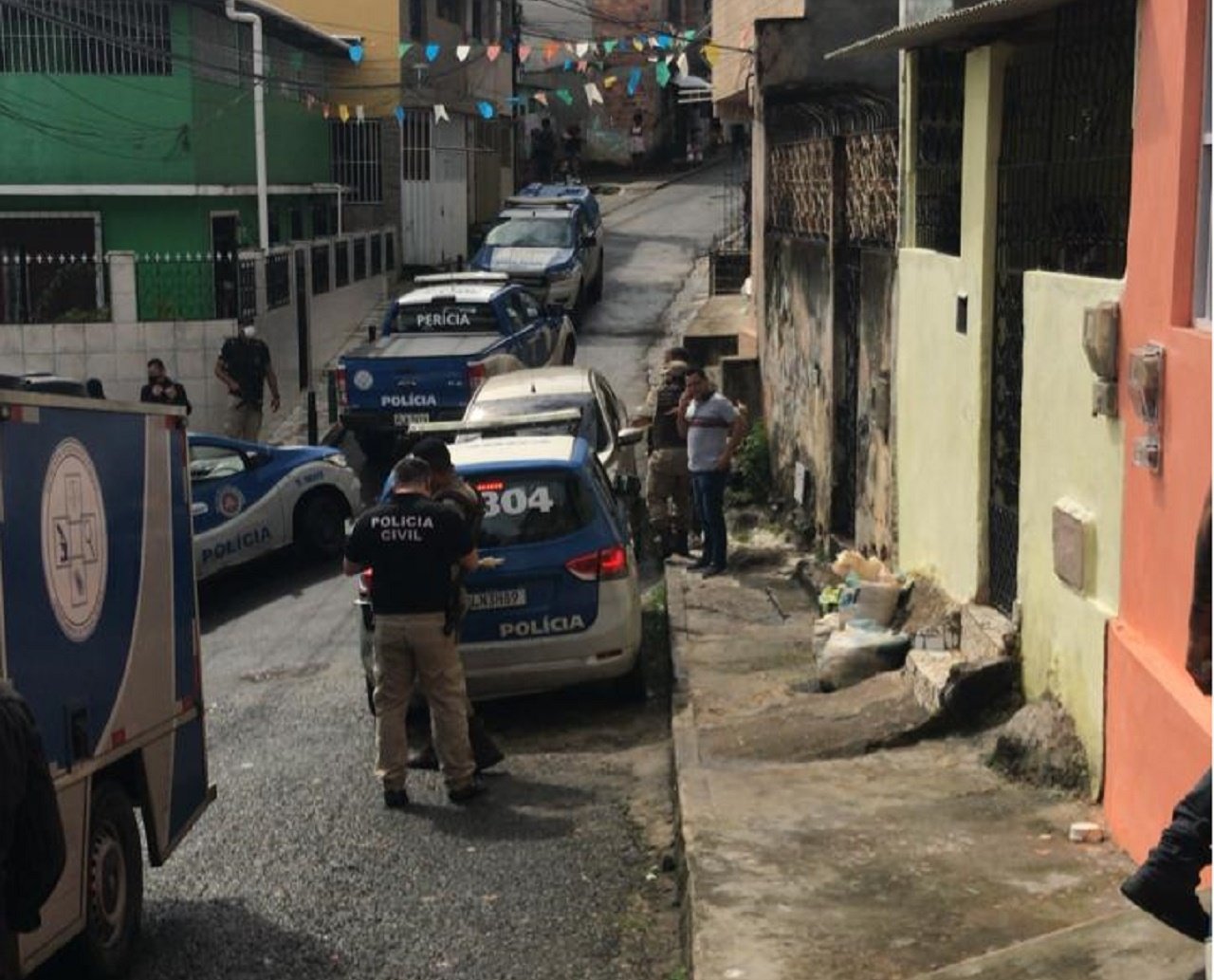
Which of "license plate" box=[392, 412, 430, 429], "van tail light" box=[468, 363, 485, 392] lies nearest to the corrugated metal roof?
"van tail light" box=[468, 363, 485, 392]

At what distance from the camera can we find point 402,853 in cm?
854

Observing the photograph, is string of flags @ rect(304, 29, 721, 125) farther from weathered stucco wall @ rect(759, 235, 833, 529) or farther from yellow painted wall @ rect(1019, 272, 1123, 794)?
yellow painted wall @ rect(1019, 272, 1123, 794)

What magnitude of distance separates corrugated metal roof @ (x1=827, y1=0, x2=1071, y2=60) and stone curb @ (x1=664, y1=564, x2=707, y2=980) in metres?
3.89

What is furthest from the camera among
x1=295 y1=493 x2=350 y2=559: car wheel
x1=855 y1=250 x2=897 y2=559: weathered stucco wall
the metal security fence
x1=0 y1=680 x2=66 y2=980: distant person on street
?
the metal security fence

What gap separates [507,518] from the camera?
442 inches

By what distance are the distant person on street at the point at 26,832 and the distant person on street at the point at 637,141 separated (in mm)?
52256

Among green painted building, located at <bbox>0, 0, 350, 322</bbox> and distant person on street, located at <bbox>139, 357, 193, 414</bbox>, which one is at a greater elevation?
green painted building, located at <bbox>0, 0, 350, 322</bbox>

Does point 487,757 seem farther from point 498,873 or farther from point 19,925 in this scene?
point 19,925

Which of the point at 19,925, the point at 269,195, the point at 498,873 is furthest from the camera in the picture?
the point at 269,195

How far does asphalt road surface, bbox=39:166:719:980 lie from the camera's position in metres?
7.24

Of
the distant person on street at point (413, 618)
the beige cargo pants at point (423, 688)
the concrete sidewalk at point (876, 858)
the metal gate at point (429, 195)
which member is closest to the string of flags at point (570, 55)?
the metal gate at point (429, 195)

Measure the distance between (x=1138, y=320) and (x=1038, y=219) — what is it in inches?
106

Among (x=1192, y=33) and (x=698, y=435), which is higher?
(x=1192, y=33)

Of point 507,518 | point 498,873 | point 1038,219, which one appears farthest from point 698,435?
point 498,873
